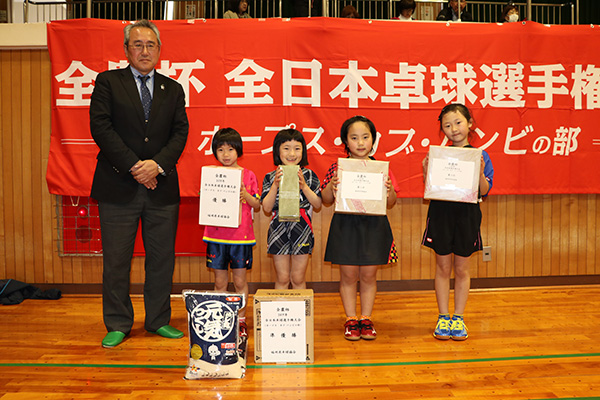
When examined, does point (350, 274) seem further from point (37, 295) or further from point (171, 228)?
point (37, 295)

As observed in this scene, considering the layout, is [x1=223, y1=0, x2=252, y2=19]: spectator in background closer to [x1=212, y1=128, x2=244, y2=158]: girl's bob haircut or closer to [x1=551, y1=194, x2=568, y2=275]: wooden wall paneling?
[x1=212, y1=128, x2=244, y2=158]: girl's bob haircut

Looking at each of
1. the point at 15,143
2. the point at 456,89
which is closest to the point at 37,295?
the point at 15,143

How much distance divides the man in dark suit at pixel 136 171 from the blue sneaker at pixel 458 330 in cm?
175

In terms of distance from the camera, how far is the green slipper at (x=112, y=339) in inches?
117

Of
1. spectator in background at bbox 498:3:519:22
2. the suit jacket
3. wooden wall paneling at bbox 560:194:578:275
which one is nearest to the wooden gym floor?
wooden wall paneling at bbox 560:194:578:275

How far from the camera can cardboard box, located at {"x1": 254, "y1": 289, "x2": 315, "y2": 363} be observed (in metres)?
2.66

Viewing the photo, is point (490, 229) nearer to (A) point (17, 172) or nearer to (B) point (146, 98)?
(B) point (146, 98)

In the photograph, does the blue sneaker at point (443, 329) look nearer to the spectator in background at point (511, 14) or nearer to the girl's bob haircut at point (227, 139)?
the girl's bob haircut at point (227, 139)

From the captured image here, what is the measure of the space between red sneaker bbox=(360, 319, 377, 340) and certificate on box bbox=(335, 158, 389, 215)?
2.48ft

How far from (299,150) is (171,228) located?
39.2 inches

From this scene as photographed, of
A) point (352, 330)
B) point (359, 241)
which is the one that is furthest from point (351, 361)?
point (359, 241)

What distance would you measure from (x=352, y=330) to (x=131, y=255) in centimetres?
150

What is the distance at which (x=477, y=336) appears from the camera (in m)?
3.17

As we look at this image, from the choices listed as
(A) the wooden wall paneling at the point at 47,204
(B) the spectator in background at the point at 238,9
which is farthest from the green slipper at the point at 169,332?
(B) the spectator in background at the point at 238,9
